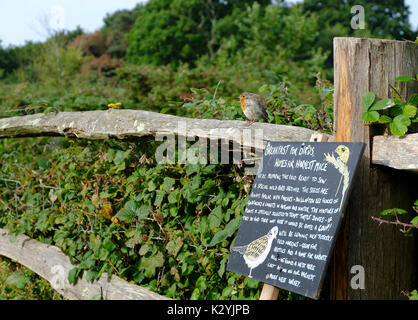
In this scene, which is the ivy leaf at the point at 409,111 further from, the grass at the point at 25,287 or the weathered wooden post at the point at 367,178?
the grass at the point at 25,287

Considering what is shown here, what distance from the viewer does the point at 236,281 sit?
2.89 meters

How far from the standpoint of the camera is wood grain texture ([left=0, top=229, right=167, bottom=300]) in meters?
3.29

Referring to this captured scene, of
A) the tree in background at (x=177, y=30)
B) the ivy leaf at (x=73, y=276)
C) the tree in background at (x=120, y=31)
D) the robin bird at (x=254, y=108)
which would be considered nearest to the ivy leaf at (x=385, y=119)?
the robin bird at (x=254, y=108)

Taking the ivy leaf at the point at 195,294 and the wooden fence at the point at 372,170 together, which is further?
the ivy leaf at the point at 195,294

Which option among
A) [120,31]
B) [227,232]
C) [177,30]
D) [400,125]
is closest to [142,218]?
[227,232]

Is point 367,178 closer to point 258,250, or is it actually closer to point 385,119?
point 385,119

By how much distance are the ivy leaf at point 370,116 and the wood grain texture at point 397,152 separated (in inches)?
4.9

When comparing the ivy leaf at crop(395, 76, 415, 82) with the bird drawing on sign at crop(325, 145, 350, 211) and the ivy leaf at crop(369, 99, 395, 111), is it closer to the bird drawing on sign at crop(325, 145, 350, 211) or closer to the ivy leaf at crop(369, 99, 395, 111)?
the ivy leaf at crop(369, 99, 395, 111)

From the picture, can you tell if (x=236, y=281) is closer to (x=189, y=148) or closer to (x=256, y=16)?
(x=189, y=148)

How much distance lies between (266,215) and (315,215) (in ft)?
0.92

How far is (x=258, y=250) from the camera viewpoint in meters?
2.31

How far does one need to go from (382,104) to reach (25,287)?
3.57 meters

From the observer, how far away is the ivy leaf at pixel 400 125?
2205mm
